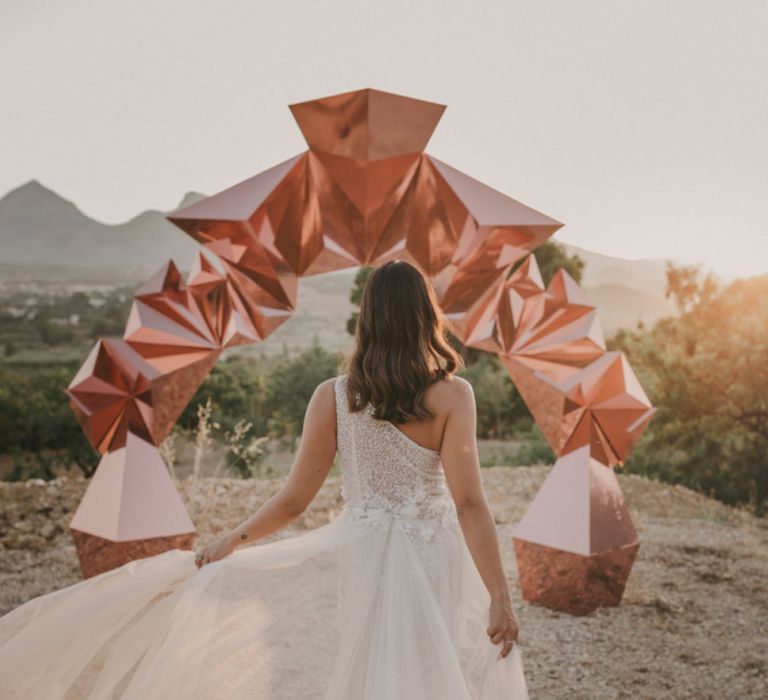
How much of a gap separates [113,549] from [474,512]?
2.67m

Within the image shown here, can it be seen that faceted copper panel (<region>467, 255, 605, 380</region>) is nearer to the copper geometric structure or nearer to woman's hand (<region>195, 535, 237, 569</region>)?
the copper geometric structure

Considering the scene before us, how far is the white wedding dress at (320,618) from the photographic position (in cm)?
189

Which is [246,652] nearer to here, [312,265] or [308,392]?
[312,265]

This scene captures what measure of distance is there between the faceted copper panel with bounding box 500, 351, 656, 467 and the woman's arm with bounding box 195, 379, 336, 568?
2270 mm

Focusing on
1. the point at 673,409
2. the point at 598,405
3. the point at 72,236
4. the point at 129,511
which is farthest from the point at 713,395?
the point at 72,236

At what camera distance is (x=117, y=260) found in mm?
25281

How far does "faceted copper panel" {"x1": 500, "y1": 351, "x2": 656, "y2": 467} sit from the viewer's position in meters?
4.17

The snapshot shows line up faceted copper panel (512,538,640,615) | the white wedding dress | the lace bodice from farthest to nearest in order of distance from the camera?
faceted copper panel (512,538,640,615) < the lace bodice < the white wedding dress

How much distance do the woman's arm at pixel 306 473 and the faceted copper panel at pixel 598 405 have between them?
7.45ft

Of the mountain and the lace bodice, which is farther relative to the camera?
the mountain

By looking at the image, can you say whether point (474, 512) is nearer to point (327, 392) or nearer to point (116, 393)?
point (327, 392)

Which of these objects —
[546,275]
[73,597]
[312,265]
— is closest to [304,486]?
[73,597]

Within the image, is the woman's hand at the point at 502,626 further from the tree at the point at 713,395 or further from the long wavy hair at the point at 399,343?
the tree at the point at 713,395

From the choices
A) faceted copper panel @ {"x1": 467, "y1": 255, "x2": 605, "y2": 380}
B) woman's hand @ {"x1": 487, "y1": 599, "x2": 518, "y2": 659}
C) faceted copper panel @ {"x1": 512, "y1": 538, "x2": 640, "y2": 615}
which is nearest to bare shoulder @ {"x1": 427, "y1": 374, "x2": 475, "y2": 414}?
woman's hand @ {"x1": 487, "y1": 599, "x2": 518, "y2": 659}
